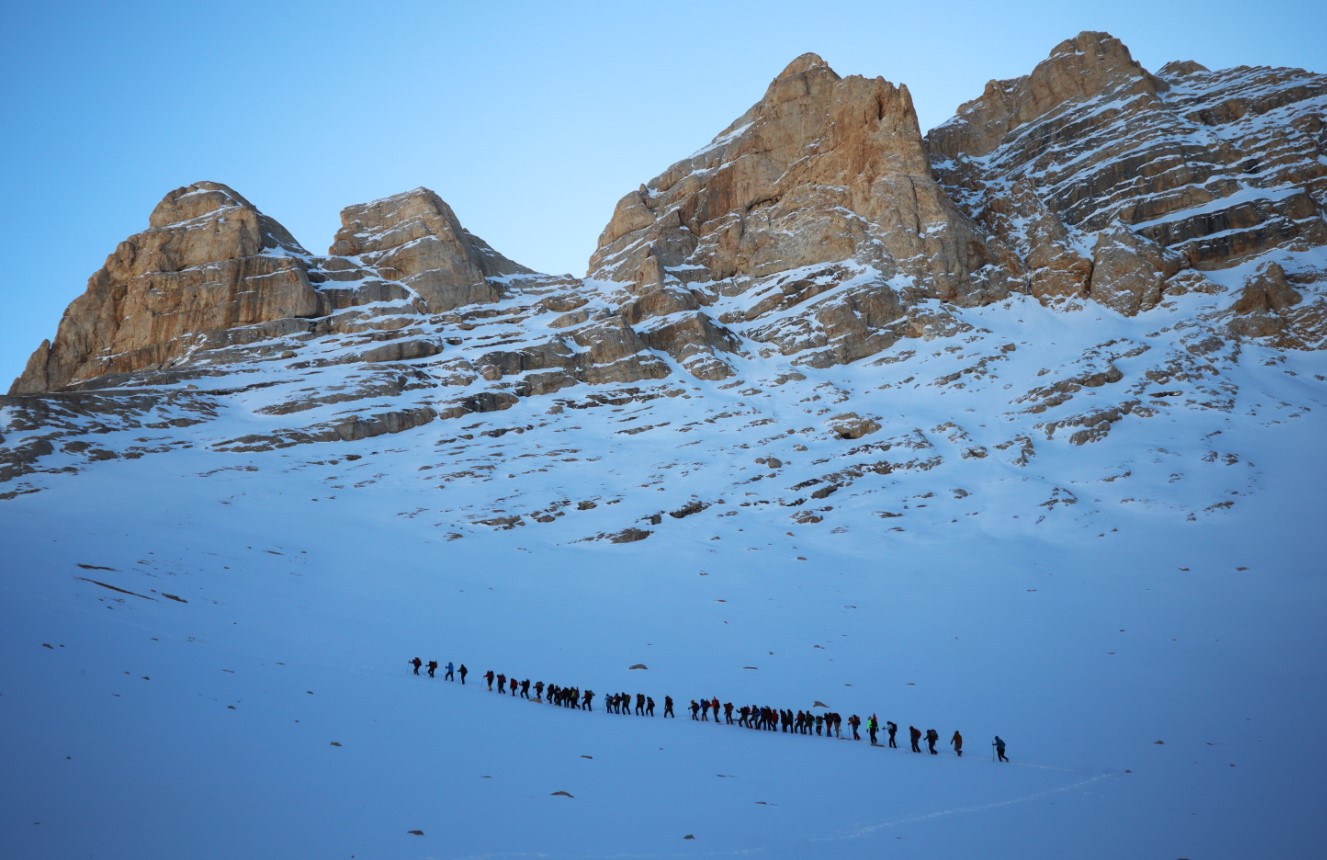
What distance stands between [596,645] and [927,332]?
212 feet

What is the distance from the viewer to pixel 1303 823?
18.5 m

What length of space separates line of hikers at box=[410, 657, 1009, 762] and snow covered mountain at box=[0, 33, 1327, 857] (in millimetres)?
1087

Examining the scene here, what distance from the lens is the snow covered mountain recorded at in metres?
18.7

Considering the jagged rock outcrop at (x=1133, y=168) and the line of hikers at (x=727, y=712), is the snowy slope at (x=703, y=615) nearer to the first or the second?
the line of hikers at (x=727, y=712)

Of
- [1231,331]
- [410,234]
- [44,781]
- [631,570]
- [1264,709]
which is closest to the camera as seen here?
[44,781]

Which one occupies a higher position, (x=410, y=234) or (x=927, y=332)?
(x=410, y=234)

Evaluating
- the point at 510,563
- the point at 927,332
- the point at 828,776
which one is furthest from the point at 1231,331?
the point at 828,776

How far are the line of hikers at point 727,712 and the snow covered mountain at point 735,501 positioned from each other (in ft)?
3.57

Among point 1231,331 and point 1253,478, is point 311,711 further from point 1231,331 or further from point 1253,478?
point 1231,331

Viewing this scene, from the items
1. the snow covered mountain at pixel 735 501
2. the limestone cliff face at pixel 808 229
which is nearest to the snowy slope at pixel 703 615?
the snow covered mountain at pixel 735 501

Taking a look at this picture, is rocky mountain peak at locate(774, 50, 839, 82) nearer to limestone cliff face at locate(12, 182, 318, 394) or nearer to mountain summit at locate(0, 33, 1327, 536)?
mountain summit at locate(0, 33, 1327, 536)

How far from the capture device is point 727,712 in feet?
95.0

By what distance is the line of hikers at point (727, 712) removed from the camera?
27216 mm

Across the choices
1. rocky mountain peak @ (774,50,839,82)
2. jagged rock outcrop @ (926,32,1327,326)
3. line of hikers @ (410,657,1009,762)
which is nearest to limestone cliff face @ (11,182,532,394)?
rocky mountain peak @ (774,50,839,82)
